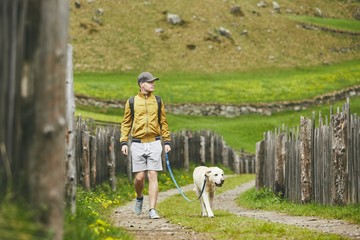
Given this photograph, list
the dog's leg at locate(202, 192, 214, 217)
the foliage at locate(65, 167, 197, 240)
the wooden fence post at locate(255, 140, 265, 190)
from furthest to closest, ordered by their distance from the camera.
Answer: the wooden fence post at locate(255, 140, 265, 190)
the dog's leg at locate(202, 192, 214, 217)
the foliage at locate(65, 167, 197, 240)

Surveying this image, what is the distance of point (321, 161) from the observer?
534 inches

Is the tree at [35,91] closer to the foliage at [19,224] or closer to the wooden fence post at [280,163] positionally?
the foliage at [19,224]

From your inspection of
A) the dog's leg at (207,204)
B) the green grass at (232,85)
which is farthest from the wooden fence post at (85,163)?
the green grass at (232,85)

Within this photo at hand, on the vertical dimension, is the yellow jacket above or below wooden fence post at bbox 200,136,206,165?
above

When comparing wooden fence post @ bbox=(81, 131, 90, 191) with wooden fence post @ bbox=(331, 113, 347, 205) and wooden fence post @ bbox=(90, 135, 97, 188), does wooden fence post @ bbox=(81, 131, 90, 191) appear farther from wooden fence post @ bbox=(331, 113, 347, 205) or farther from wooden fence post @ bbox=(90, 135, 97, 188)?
wooden fence post @ bbox=(331, 113, 347, 205)

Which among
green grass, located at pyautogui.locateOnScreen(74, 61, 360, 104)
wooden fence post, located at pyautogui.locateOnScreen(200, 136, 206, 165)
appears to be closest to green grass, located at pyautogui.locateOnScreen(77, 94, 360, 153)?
green grass, located at pyautogui.locateOnScreen(74, 61, 360, 104)

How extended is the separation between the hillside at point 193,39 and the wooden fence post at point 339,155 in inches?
2027

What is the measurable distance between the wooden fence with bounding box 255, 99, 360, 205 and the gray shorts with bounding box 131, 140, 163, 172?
2873 millimetres

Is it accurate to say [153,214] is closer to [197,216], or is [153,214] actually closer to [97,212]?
[97,212]

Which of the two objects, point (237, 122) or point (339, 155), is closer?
point (339, 155)

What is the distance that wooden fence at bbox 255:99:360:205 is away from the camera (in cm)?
1255

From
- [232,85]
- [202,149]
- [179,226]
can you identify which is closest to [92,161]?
A: [179,226]

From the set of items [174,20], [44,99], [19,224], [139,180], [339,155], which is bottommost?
[139,180]

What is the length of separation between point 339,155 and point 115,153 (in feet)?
25.9
